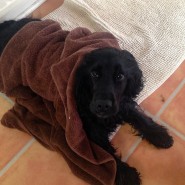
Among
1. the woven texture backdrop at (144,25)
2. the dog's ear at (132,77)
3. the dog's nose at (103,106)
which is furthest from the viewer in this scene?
the woven texture backdrop at (144,25)

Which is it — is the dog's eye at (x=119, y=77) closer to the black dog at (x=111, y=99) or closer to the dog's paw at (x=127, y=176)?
the black dog at (x=111, y=99)

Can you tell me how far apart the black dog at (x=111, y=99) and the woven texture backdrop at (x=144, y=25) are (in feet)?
0.44

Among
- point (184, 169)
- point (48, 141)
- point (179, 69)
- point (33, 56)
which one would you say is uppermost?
point (33, 56)

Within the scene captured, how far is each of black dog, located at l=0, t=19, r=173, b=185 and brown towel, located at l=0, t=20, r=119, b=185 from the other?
46 mm

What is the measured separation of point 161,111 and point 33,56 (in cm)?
59

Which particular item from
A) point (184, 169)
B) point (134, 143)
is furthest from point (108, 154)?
point (184, 169)

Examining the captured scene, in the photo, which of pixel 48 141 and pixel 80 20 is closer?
pixel 48 141

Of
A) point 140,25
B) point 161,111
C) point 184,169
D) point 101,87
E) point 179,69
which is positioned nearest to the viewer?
point 101,87

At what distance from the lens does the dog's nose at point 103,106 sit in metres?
0.98

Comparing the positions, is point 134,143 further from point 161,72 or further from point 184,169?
point 161,72

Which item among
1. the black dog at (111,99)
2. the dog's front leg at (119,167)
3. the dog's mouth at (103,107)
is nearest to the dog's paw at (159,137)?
the black dog at (111,99)

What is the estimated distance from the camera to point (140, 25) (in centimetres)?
150

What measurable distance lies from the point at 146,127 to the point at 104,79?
1.10 feet

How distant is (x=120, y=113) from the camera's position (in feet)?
3.93
